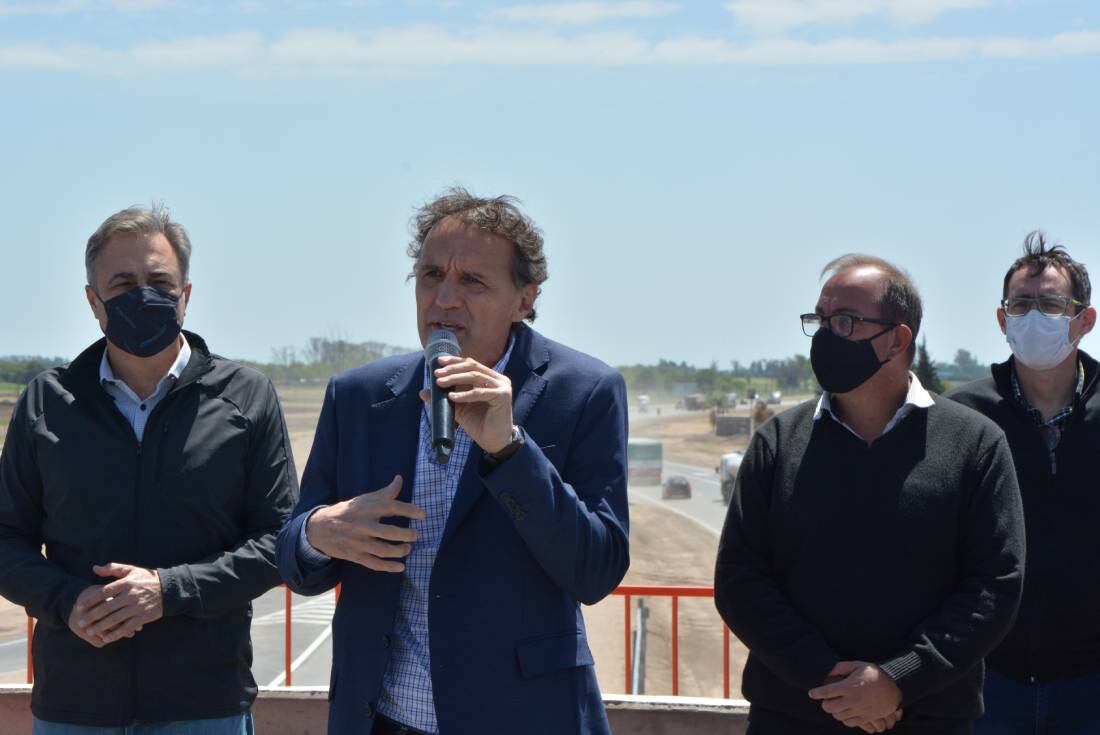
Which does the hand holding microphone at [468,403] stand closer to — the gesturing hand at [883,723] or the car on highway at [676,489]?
→ the gesturing hand at [883,723]

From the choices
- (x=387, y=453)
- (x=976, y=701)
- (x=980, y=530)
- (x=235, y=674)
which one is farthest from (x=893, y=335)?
(x=235, y=674)

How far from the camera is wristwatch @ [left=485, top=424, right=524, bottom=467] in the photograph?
2715 mm

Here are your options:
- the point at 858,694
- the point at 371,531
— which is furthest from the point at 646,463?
the point at 371,531

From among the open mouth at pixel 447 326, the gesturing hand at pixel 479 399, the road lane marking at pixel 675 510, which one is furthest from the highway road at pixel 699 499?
the gesturing hand at pixel 479 399

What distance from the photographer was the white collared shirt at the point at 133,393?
398 centimetres

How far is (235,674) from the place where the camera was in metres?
3.94

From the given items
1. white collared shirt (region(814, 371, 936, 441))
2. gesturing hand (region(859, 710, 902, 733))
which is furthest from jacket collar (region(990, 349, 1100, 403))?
gesturing hand (region(859, 710, 902, 733))

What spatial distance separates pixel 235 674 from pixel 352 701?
1.11 meters

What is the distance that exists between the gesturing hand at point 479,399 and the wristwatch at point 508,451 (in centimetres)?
1

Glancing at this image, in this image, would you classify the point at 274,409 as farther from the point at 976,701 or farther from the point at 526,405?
the point at 976,701

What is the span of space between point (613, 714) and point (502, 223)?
3.67 meters

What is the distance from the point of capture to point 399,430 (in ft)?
10.2

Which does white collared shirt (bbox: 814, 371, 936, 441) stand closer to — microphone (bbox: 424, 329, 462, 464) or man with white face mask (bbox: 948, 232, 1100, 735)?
man with white face mask (bbox: 948, 232, 1100, 735)

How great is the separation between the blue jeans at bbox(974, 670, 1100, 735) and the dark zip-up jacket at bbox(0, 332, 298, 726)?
243cm
